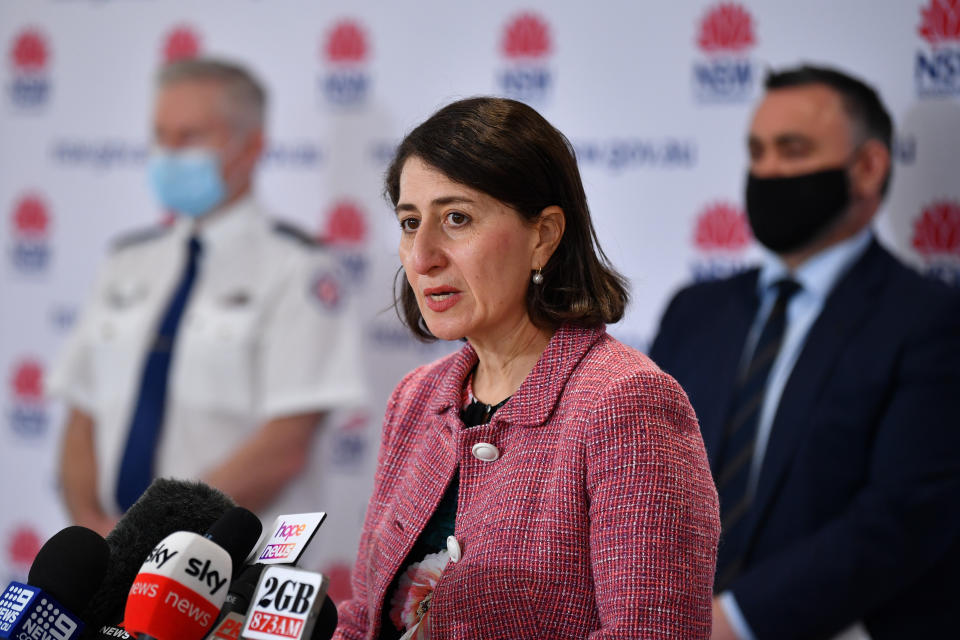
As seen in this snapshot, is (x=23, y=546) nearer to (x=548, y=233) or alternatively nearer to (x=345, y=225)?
(x=345, y=225)

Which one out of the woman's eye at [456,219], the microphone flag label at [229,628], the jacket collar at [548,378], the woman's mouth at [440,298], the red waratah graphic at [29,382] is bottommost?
the red waratah graphic at [29,382]

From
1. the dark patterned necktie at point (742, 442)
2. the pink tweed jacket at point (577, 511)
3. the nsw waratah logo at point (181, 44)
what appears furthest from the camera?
the nsw waratah logo at point (181, 44)

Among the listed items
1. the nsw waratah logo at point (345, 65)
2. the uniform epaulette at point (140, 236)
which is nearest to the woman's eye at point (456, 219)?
the nsw waratah logo at point (345, 65)

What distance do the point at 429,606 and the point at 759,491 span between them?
1.49 meters

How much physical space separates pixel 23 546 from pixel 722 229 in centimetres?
338

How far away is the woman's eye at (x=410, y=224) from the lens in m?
1.63

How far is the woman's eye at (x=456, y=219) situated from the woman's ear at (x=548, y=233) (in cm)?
12

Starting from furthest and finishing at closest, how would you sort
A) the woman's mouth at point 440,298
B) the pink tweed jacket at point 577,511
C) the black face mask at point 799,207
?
the black face mask at point 799,207, the woman's mouth at point 440,298, the pink tweed jacket at point 577,511

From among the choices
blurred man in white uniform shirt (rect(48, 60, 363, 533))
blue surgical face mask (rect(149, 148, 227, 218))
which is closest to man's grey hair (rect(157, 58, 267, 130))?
blurred man in white uniform shirt (rect(48, 60, 363, 533))

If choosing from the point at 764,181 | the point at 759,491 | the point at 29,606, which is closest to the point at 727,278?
the point at 764,181

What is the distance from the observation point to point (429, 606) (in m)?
1.51

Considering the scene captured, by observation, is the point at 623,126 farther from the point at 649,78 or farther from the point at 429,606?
the point at 429,606

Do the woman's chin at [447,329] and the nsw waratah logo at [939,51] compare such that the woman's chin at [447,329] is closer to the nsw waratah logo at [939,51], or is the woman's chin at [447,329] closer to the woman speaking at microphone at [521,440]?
the woman speaking at microphone at [521,440]

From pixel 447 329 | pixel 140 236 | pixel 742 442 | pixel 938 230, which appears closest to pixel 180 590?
pixel 447 329
